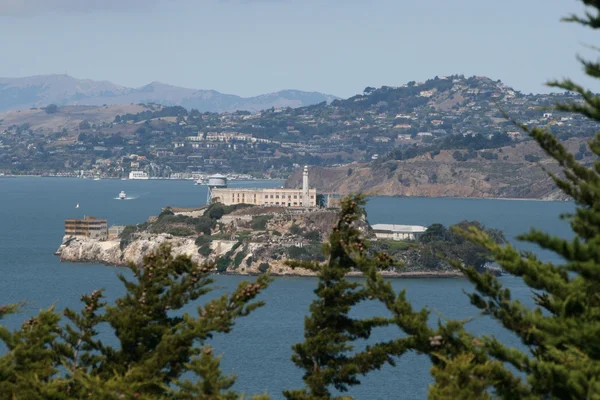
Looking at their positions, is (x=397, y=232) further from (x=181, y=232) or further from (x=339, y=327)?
(x=339, y=327)

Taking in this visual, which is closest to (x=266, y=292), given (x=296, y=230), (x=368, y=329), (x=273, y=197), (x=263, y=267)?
(x=263, y=267)

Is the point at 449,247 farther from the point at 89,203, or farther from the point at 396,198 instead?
the point at 396,198

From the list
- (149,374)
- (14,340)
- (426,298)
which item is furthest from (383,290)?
(426,298)

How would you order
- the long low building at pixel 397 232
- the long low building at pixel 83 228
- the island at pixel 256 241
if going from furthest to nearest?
the long low building at pixel 83 228 < the long low building at pixel 397 232 < the island at pixel 256 241

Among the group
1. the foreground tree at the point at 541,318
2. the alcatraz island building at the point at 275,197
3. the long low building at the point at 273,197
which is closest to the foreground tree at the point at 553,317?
Answer: the foreground tree at the point at 541,318

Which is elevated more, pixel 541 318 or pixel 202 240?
pixel 541 318

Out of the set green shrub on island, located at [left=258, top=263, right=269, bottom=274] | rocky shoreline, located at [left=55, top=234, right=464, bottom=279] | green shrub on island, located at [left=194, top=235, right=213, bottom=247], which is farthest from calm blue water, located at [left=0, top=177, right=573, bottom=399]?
green shrub on island, located at [left=194, top=235, right=213, bottom=247]

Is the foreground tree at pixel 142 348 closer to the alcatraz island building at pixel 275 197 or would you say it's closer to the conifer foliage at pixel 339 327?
the conifer foliage at pixel 339 327
